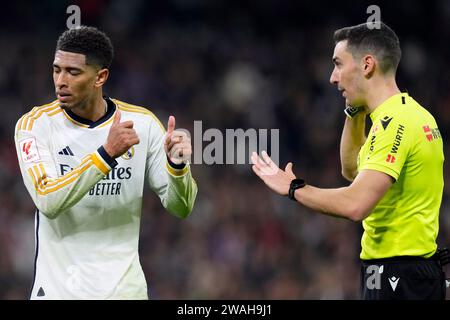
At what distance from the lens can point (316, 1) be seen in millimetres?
13922

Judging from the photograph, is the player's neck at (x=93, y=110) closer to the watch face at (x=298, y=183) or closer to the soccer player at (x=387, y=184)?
the soccer player at (x=387, y=184)

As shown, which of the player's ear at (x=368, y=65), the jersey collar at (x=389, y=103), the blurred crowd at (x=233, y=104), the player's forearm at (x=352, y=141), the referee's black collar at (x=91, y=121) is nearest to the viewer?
the jersey collar at (x=389, y=103)

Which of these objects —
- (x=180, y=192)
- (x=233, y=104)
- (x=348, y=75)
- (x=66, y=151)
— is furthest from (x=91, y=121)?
(x=233, y=104)

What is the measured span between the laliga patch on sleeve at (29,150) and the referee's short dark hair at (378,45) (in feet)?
5.97

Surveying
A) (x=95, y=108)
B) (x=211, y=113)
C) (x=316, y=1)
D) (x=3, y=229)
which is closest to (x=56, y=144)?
(x=95, y=108)

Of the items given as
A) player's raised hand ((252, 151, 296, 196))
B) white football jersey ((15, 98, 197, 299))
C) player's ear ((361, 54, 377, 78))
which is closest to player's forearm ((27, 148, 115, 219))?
white football jersey ((15, 98, 197, 299))

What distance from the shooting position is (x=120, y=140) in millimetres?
4535

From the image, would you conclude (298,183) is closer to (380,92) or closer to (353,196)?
(353,196)

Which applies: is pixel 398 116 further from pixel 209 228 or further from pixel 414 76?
pixel 414 76

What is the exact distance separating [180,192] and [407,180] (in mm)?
1265

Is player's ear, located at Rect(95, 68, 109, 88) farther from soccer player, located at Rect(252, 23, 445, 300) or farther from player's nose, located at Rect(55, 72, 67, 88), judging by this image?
soccer player, located at Rect(252, 23, 445, 300)

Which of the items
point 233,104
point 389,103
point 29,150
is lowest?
point 29,150

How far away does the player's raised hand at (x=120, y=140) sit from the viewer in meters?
4.53

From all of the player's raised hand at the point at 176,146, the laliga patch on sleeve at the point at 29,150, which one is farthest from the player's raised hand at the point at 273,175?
the laliga patch on sleeve at the point at 29,150
